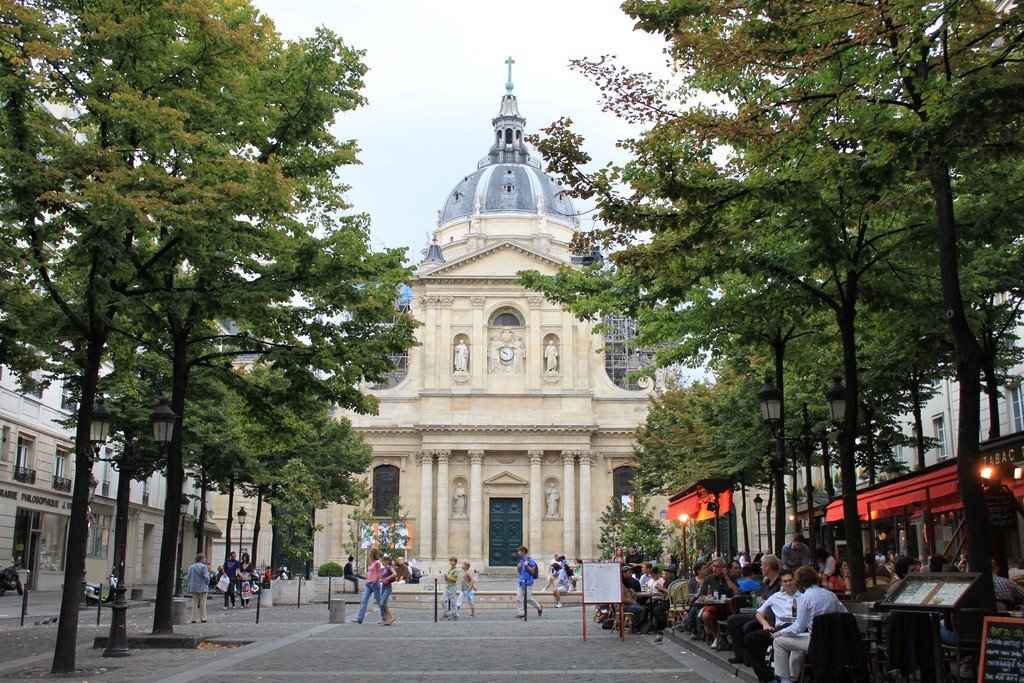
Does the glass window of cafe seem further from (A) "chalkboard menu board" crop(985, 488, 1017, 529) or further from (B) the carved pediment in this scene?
(A) "chalkboard menu board" crop(985, 488, 1017, 529)

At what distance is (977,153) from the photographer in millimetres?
10531

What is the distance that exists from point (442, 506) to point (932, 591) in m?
55.4

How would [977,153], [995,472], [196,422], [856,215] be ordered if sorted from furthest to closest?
[196,422], [995,472], [856,215], [977,153]

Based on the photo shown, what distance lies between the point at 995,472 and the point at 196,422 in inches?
1058

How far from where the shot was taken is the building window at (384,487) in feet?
215

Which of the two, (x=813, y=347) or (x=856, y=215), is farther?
(x=813, y=347)

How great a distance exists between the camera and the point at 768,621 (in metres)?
12.4

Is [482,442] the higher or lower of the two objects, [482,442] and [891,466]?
the higher

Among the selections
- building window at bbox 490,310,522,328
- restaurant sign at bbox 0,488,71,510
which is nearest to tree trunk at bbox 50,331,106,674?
restaurant sign at bbox 0,488,71,510

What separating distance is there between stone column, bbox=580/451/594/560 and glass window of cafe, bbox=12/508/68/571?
30.2m

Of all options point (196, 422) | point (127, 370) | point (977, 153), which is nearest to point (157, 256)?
point (127, 370)

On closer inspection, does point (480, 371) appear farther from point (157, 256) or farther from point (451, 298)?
point (157, 256)

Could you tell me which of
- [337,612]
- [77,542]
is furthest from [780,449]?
[337,612]

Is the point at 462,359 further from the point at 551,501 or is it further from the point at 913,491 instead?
the point at 913,491
